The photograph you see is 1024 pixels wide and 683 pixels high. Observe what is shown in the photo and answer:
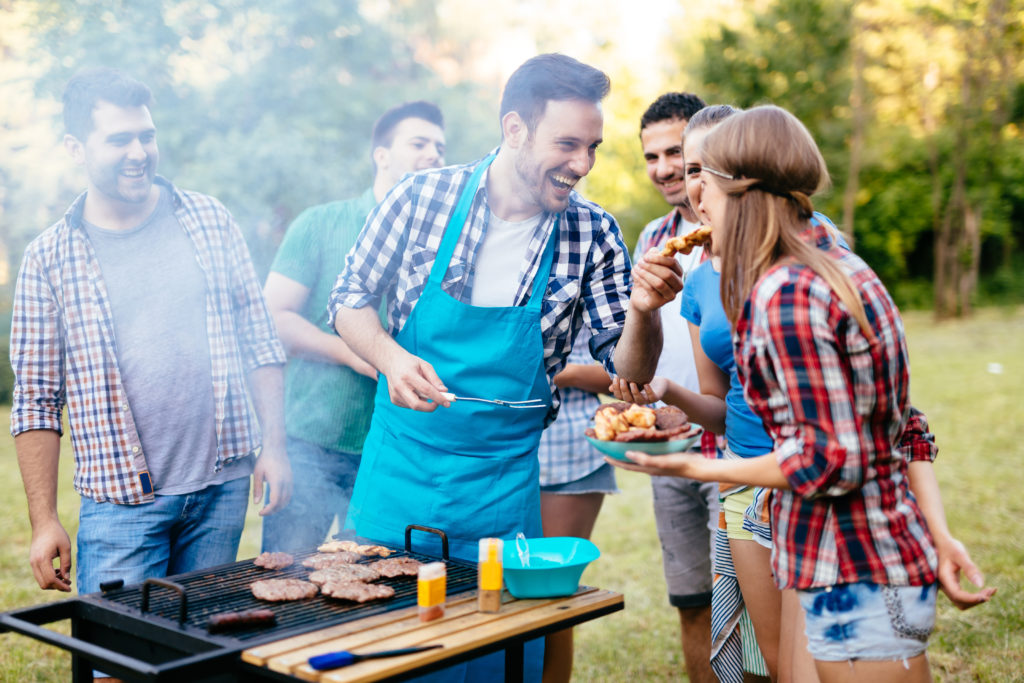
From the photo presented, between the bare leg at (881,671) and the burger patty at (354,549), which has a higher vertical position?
the bare leg at (881,671)

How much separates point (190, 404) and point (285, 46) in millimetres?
7058

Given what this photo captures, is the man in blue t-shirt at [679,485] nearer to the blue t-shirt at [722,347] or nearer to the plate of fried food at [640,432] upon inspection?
the blue t-shirt at [722,347]

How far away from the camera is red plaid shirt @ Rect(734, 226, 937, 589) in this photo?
168 cm

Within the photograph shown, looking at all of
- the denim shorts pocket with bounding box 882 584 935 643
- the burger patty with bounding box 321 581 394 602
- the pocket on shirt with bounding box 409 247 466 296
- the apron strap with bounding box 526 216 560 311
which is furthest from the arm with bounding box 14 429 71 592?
the denim shorts pocket with bounding box 882 584 935 643

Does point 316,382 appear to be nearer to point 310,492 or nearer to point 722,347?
point 310,492

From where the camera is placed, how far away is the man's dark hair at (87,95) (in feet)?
9.05

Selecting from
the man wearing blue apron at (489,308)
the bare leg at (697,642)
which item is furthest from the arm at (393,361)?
the bare leg at (697,642)

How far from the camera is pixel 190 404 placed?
290cm


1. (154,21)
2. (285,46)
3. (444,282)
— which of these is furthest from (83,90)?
(285,46)

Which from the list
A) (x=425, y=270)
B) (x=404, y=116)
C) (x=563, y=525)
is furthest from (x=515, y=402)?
(x=404, y=116)

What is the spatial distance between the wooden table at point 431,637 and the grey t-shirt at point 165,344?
112 centimetres

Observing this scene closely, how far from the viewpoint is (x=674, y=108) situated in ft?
11.3

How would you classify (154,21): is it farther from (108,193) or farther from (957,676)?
(957,676)

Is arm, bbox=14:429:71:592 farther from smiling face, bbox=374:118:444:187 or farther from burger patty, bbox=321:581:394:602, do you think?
smiling face, bbox=374:118:444:187
